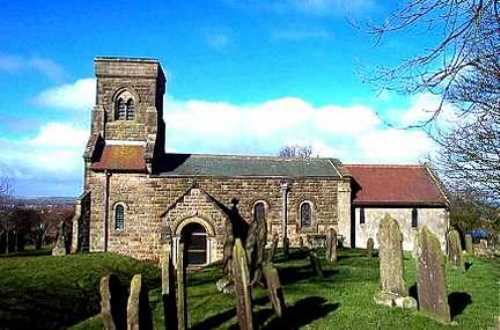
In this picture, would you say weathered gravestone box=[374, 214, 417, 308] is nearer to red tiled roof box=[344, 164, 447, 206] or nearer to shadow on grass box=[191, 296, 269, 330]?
shadow on grass box=[191, 296, 269, 330]

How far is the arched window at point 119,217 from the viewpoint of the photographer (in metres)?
31.8

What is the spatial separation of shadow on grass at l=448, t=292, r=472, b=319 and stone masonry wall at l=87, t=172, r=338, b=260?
18180 mm

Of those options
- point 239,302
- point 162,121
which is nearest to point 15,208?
point 162,121

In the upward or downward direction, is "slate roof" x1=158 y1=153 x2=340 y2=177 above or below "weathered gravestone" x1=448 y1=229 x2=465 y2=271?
above

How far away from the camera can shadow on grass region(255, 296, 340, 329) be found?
422 inches

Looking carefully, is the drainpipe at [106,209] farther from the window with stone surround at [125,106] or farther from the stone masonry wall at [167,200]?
the window with stone surround at [125,106]

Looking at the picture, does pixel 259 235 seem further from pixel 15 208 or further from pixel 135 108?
pixel 15 208

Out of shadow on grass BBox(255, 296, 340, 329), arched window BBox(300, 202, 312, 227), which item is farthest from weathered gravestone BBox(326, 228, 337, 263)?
arched window BBox(300, 202, 312, 227)

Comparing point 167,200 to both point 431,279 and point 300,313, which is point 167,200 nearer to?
point 300,313

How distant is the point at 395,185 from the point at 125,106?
17891 mm

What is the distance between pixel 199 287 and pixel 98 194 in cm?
1623

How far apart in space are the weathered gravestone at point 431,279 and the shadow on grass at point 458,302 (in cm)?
47

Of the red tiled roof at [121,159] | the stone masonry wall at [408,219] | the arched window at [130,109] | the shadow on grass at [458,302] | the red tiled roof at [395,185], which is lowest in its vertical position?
the shadow on grass at [458,302]

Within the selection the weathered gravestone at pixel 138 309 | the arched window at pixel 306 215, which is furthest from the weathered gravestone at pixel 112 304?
the arched window at pixel 306 215
